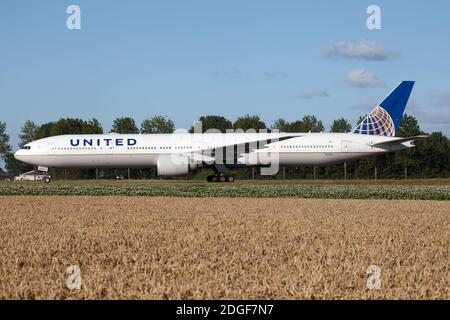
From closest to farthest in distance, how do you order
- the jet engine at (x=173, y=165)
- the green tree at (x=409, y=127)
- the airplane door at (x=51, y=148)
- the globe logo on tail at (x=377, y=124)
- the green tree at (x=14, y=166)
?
the jet engine at (x=173, y=165) → the airplane door at (x=51, y=148) → the globe logo on tail at (x=377, y=124) → the green tree at (x=409, y=127) → the green tree at (x=14, y=166)

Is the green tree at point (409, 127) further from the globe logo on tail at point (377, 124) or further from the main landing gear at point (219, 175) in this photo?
the main landing gear at point (219, 175)

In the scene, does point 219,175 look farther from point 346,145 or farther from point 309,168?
point 309,168

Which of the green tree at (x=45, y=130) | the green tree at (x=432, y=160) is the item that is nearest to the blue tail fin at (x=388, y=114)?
the green tree at (x=432, y=160)

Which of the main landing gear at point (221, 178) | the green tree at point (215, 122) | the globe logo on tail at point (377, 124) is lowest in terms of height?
the main landing gear at point (221, 178)

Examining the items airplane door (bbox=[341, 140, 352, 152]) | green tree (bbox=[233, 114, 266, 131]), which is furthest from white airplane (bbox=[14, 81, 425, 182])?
green tree (bbox=[233, 114, 266, 131])

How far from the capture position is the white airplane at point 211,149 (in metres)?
47.6

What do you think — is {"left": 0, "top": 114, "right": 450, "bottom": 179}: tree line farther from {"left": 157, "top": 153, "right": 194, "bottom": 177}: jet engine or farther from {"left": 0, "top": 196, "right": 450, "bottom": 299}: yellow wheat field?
{"left": 0, "top": 196, "right": 450, "bottom": 299}: yellow wheat field

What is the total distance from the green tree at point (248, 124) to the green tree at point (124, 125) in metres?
20.9

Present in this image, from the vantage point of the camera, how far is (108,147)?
4772 centimetres

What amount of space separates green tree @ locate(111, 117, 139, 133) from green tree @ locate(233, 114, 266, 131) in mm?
20921

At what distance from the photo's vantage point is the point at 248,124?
100438mm

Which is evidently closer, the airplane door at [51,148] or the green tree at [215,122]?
the airplane door at [51,148]

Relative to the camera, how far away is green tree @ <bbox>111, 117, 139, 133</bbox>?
363ft
